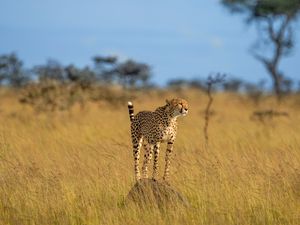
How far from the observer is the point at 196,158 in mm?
8445

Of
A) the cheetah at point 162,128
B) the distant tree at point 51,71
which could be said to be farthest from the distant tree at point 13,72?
the cheetah at point 162,128

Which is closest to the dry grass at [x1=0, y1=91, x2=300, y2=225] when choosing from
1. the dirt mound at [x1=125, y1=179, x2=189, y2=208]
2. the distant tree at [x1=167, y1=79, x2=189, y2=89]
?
the dirt mound at [x1=125, y1=179, x2=189, y2=208]

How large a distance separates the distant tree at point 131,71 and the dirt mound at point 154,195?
20405 millimetres

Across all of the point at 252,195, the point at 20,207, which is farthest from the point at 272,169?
the point at 20,207

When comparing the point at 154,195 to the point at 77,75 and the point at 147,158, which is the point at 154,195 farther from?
the point at 77,75

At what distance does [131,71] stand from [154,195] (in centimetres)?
2092

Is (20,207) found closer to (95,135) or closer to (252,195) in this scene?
(252,195)

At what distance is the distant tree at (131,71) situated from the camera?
27656 millimetres

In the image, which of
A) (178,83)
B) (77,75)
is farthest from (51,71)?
(178,83)

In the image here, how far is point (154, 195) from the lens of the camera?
272 inches

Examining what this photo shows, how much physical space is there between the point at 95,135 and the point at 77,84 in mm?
7782

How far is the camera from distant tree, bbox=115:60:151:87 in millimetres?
27656

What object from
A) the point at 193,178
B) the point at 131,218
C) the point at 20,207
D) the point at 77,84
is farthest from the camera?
the point at 77,84

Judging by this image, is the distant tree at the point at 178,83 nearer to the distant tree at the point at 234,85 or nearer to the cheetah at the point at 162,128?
the distant tree at the point at 234,85
